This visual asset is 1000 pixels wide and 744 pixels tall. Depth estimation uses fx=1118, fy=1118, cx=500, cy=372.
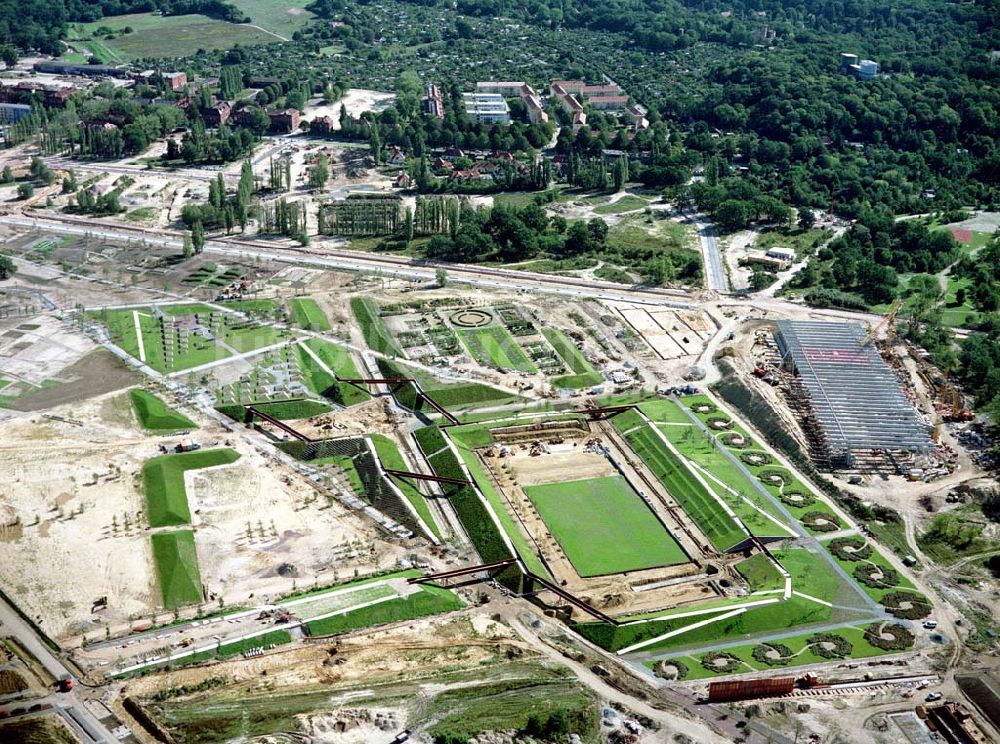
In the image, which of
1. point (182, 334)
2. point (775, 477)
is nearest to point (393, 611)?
point (775, 477)

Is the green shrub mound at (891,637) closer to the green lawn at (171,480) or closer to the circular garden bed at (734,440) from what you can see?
the circular garden bed at (734,440)

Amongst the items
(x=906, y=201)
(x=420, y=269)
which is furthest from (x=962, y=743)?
(x=906, y=201)

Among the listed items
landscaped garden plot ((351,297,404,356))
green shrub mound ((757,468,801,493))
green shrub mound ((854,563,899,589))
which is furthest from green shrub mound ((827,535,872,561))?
landscaped garden plot ((351,297,404,356))

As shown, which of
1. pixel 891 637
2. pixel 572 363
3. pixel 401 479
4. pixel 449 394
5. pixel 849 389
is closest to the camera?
pixel 891 637

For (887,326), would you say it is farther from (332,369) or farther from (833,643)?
(332,369)

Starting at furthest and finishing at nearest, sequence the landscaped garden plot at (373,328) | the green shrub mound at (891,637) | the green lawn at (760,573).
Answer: the landscaped garden plot at (373,328)
the green lawn at (760,573)
the green shrub mound at (891,637)

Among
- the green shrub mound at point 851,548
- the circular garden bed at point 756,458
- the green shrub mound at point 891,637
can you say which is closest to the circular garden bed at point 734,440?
the circular garden bed at point 756,458
